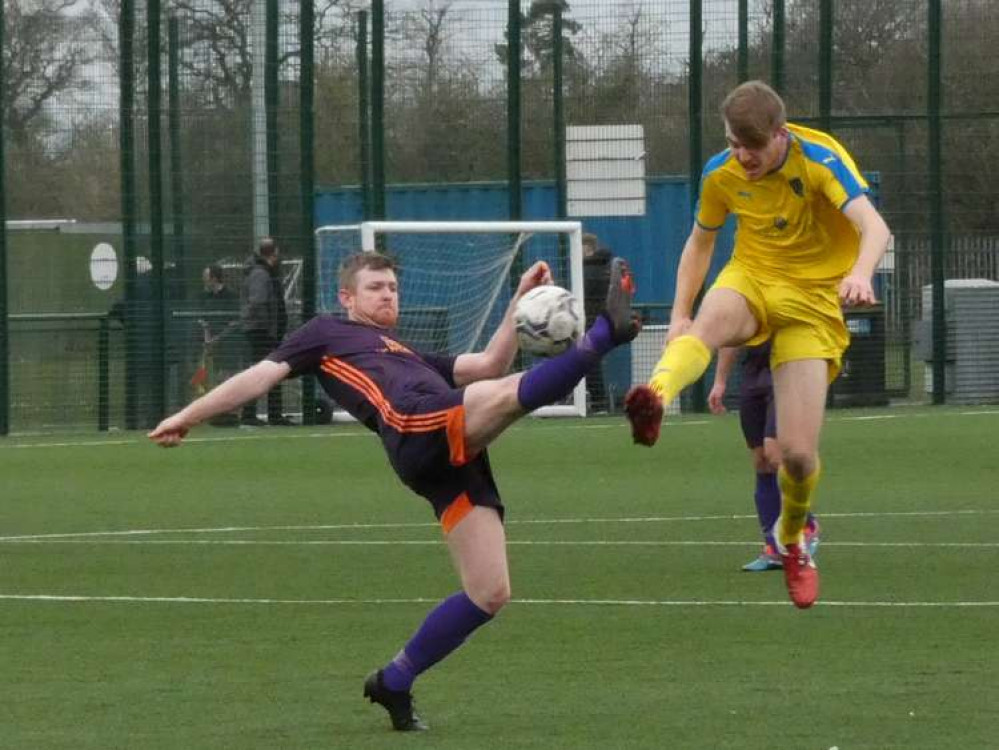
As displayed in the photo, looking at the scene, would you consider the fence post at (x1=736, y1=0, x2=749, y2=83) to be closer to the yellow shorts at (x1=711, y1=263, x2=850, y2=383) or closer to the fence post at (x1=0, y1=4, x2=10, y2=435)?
the fence post at (x1=0, y1=4, x2=10, y2=435)

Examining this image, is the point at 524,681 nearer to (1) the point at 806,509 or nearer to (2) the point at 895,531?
(1) the point at 806,509

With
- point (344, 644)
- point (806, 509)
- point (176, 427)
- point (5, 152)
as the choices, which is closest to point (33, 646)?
point (344, 644)

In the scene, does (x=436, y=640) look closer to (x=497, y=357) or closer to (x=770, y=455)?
(x=497, y=357)

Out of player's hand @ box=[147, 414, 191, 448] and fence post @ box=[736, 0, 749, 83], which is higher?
fence post @ box=[736, 0, 749, 83]

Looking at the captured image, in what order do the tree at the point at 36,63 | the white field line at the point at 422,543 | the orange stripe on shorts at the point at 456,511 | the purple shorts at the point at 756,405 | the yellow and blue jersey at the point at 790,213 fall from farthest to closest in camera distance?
the tree at the point at 36,63 < the white field line at the point at 422,543 < the purple shorts at the point at 756,405 < the yellow and blue jersey at the point at 790,213 < the orange stripe on shorts at the point at 456,511

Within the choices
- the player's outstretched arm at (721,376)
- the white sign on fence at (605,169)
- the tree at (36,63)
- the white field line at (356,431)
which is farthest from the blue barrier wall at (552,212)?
the player's outstretched arm at (721,376)

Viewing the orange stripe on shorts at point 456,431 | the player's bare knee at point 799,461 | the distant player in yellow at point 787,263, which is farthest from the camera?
the player's bare knee at point 799,461

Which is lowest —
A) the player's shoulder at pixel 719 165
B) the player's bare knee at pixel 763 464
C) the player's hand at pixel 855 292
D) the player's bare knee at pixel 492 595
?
the player's bare knee at pixel 492 595

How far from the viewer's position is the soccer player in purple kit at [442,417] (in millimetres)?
7012

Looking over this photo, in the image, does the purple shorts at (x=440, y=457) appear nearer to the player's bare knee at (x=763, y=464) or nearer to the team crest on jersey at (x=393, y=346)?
the team crest on jersey at (x=393, y=346)

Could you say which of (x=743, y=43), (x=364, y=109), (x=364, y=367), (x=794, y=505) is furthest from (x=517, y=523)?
(x=743, y=43)

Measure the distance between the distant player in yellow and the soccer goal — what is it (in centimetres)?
1329

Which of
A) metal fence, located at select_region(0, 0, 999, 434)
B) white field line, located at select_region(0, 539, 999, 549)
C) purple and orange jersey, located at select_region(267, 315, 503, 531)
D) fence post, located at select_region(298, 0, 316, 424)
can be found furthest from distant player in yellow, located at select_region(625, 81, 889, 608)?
fence post, located at select_region(298, 0, 316, 424)

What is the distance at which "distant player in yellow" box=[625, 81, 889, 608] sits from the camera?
8.63 metres
